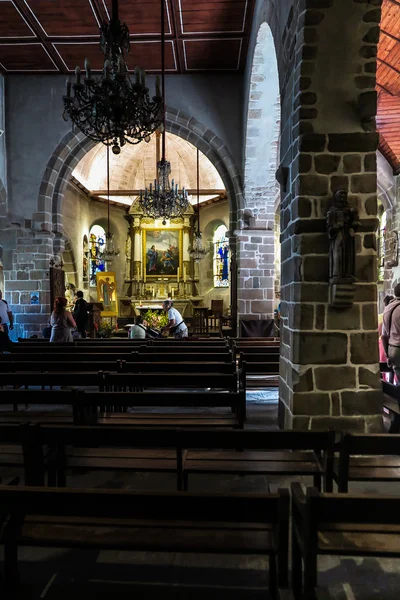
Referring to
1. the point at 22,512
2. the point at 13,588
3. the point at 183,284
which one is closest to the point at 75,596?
the point at 13,588

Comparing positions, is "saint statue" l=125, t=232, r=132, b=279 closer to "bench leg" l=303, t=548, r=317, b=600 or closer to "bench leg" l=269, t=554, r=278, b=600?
"bench leg" l=269, t=554, r=278, b=600

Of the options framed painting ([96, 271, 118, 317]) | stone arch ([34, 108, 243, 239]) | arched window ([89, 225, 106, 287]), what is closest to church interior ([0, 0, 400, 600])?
stone arch ([34, 108, 243, 239])

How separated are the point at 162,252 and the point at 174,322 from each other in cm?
1152

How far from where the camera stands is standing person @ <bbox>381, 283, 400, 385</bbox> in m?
4.64

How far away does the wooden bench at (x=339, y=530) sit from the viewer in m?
1.45

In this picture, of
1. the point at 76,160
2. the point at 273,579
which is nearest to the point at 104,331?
the point at 76,160

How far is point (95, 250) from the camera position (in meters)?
18.9

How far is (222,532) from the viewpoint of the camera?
70.1 inches

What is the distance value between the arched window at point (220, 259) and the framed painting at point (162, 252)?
167 cm

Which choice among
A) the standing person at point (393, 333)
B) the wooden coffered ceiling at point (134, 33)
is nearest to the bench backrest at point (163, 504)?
the standing person at point (393, 333)

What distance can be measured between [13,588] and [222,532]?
0.94 metres

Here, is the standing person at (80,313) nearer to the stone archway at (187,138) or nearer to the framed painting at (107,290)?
the stone archway at (187,138)

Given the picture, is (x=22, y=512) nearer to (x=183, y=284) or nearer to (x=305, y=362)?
(x=305, y=362)

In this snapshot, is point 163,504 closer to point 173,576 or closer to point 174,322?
point 173,576
